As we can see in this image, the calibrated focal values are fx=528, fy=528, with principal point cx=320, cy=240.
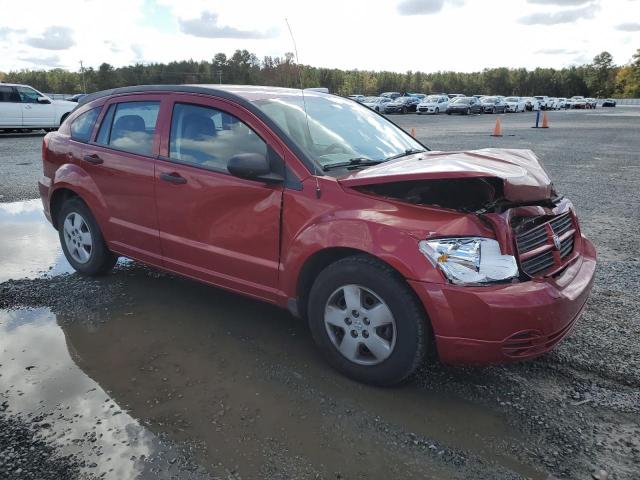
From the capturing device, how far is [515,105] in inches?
2021

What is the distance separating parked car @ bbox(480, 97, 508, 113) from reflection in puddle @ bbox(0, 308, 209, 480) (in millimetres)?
46974

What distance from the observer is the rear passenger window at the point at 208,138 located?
11.7 feet

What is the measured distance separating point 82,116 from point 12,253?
6.08 ft

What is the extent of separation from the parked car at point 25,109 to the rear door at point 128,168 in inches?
654

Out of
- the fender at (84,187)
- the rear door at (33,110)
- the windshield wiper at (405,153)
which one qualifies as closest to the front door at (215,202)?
the fender at (84,187)

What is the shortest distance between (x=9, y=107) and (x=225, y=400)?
755 inches

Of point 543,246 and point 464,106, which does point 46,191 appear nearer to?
Result: point 543,246

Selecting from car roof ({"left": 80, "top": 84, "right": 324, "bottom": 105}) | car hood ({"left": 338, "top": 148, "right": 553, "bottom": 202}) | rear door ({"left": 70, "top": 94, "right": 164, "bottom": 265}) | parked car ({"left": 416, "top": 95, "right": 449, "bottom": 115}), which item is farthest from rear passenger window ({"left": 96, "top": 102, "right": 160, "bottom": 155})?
parked car ({"left": 416, "top": 95, "right": 449, "bottom": 115})

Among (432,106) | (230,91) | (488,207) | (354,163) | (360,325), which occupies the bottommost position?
(360,325)

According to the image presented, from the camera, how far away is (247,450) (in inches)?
101

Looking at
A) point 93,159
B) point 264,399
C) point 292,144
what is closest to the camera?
point 264,399

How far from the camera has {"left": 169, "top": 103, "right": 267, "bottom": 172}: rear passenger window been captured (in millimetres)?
3555

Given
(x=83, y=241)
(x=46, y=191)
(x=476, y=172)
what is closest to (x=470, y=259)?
(x=476, y=172)

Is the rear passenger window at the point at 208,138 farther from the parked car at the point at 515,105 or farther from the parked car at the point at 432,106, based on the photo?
the parked car at the point at 515,105
